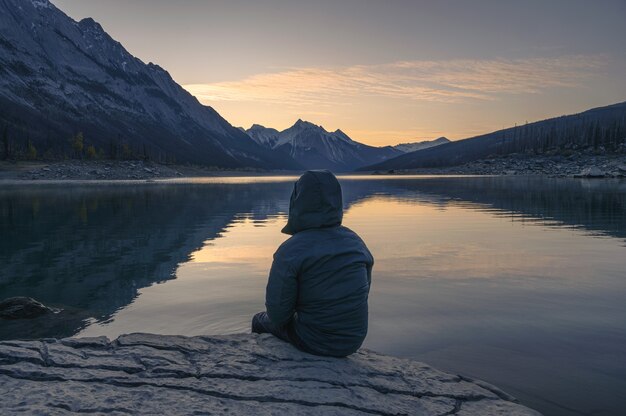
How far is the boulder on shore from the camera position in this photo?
414 inches

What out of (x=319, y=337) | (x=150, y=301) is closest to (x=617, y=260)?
(x=319, y=337)

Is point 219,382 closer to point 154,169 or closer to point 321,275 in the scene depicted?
point 321,275

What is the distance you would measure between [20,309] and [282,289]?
7.61 m

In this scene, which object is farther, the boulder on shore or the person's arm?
the boulder on shore

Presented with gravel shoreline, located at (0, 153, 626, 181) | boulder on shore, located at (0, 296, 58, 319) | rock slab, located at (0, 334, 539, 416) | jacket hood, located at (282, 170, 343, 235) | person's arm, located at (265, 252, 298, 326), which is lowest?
boulder on shore, located at (0, 296, 58, 319)

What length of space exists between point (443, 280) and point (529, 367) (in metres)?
6.21

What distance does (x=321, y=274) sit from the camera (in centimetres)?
627

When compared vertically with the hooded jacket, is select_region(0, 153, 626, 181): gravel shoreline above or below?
above

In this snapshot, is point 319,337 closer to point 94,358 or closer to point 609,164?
point 94,358

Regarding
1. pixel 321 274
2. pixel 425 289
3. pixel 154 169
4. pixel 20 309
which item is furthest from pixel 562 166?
pixel 321 274

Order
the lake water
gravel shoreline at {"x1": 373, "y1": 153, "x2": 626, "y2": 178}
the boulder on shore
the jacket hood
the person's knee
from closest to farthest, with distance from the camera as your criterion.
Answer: the jacket hood → the person's knee → the lake water → the boulder on shore → gravel shoreline at {"x1": 373, "y1": 153, "x2": 626, "y2": 178}

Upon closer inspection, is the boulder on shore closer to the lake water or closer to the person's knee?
the lake water

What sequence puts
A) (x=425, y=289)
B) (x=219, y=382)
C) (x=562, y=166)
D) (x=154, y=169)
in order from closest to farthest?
1. (x=219, y=382)
2. (x=425, y=289)
3. (x=562, y=166)
4. (x=154, y=169)

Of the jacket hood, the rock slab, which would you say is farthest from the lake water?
Answer: the jacket hood
